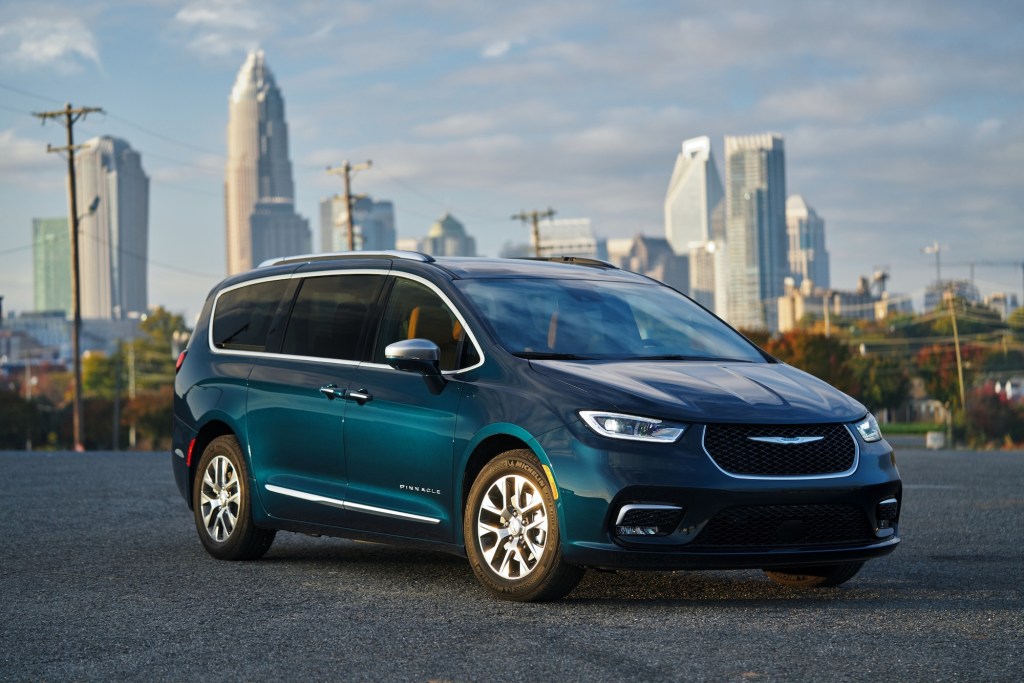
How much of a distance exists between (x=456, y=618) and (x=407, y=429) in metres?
1.33

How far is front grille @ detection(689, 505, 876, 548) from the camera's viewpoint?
6.92m

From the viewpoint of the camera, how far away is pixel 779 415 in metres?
7.05

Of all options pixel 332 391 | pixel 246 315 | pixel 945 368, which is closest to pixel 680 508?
pixel 332 391

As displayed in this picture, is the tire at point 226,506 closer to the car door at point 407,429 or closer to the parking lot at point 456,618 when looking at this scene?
the parking lot at point 456,618

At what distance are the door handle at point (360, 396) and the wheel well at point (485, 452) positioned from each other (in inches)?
34.9

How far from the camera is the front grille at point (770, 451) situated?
6.92 meters

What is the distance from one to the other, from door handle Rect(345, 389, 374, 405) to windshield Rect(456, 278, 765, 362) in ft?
2.58

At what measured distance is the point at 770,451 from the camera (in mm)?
6977

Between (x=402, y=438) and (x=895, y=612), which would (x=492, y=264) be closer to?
(x=402, y=438)

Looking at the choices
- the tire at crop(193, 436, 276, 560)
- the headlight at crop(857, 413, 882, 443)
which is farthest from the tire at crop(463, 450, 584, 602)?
the tire at crop(193, 436, 276, 560)

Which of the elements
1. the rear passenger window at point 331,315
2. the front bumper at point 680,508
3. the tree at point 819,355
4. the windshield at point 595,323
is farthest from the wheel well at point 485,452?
the tree at point 819,355

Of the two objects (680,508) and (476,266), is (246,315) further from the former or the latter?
(680,508)

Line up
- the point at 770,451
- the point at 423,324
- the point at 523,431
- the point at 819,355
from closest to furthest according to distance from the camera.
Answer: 1. the point at 770,451
2. the point at 523,431
3. the point at 423,324
4. the point at 819,355

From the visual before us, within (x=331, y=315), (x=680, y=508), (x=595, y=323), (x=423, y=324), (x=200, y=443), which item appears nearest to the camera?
(x=680, y=508)
